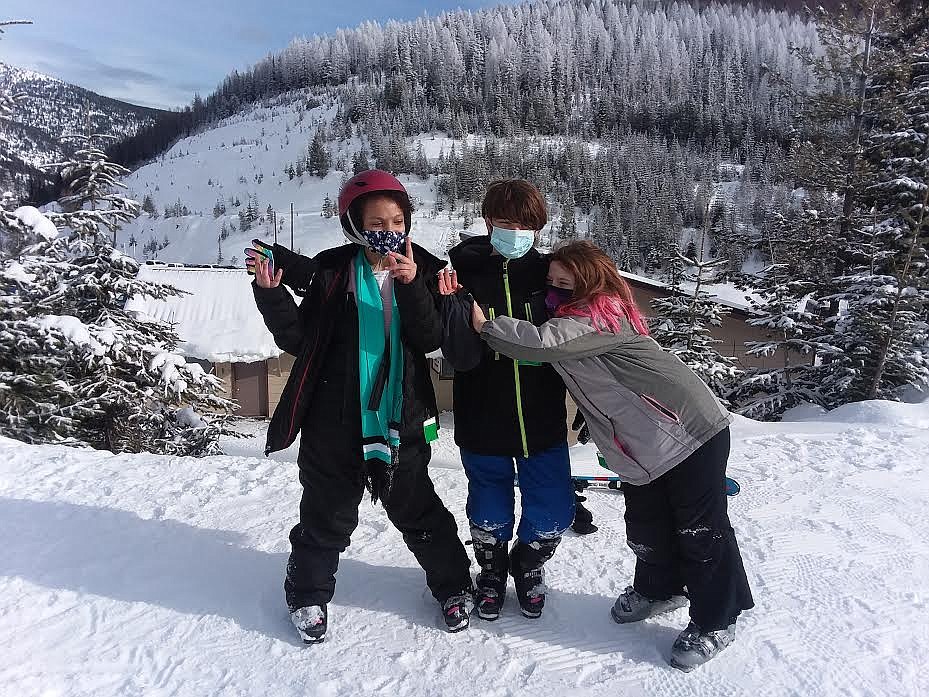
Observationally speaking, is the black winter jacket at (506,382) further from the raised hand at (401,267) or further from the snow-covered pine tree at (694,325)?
the snow-covered pine tree at (694,325)

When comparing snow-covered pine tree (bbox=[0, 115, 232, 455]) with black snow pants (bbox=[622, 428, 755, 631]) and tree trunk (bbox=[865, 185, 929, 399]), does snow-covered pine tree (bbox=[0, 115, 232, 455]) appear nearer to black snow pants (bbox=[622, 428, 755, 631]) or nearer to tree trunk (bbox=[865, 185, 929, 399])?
black snow pants (bbox=[622, 428, 755, 631])

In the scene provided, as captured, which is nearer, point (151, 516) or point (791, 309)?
point (151, 516)

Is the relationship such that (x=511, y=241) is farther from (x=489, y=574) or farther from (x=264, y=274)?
(x=489, y=574)

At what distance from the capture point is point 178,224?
280ft

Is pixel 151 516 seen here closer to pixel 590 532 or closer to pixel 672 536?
pixel 590 532

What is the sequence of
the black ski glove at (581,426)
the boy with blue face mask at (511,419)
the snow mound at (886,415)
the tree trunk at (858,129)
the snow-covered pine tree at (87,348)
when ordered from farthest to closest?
1. the tree trunk at (858,129)
2. the snow-covered pine tree at (87,348)
3. the snow mound at (886,415)
4. the black ski glove at (581,426)
5. the boy with blue face mask at (511,419)

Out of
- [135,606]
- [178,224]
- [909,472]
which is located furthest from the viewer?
[178,224]

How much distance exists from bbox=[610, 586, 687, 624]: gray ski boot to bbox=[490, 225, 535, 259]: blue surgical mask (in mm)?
1602

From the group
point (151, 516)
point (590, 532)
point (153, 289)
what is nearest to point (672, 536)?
point (590, 532)

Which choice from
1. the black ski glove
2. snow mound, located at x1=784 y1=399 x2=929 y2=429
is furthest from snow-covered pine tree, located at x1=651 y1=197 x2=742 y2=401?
the black ski glove

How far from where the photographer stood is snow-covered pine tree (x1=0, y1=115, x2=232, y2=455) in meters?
7.96

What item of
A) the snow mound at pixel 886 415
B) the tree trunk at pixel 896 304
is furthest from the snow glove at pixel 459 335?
the tree trunk at pixel 896 304

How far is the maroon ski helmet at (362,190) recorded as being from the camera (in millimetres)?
2131

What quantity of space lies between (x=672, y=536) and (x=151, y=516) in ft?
10.0
